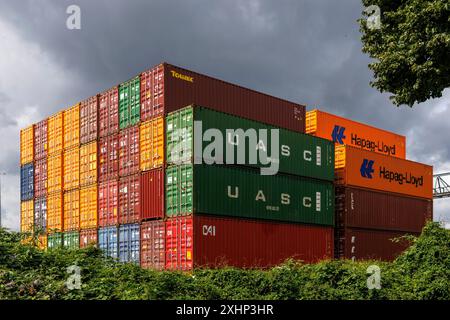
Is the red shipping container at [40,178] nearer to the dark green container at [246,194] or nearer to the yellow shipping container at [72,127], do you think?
the yellow shipping container at [72,127]

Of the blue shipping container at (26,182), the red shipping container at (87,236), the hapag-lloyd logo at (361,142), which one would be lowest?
the red shipping container at (87,236)

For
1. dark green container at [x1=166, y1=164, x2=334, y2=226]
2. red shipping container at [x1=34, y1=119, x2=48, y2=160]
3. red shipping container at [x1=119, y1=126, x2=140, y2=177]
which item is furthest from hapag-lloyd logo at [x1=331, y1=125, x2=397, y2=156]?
red shipping container at [x1=34, y1=119, x2=48, y2=160]

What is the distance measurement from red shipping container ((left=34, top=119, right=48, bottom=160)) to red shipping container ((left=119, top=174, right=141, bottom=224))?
1047 centimetres

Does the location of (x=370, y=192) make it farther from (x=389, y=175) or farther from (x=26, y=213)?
(x=26, y=213)

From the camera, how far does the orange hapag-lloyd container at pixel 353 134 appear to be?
36688 mm

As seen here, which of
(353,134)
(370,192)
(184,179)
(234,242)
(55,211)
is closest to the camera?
(184,179)

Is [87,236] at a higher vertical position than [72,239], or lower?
higher

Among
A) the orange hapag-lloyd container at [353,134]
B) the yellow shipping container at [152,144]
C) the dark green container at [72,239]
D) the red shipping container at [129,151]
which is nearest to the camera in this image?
the yellow shipping container at [152,144]

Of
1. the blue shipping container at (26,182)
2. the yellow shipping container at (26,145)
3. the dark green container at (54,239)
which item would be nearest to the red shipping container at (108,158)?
the dark green container at (54,239)

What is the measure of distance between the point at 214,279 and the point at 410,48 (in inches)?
530

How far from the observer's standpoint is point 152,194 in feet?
86.1

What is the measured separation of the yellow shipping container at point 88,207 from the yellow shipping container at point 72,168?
4.00 ft

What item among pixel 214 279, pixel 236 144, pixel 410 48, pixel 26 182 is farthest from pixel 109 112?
pixel 214 279

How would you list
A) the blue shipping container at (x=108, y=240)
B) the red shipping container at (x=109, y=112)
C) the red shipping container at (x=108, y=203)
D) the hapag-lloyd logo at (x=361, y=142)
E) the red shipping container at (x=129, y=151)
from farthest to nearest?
the hapag-lloyd logo at (x=361, y=142) → the red shipping container at (x=109, y=112) → the red shipping container at (x=108, y=203) → the blue shipping container at (x=108, y=240) → the red shipping container at (x=129, y=151)
